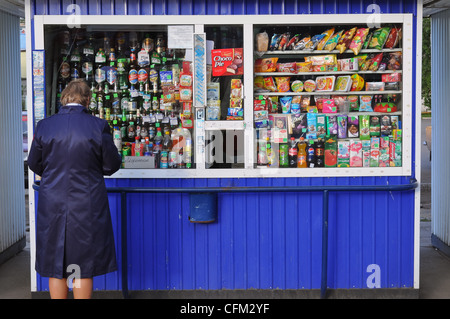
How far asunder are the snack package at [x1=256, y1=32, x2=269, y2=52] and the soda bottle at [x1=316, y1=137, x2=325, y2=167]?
0.93 meters

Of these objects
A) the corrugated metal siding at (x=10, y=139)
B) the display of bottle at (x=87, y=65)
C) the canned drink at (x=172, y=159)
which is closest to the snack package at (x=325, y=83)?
the canned drink at (x=172, y=159)

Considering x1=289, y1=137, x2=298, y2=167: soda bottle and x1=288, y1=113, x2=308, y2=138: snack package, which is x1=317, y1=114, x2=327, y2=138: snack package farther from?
x1=289, y1=137, x2=298, y2=167: soda bottle

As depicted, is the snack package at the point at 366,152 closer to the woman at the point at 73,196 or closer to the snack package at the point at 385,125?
the snack package at the point at 385,125

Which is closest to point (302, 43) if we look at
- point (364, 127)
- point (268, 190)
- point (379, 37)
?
point (379, 37)

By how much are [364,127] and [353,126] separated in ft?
0.31

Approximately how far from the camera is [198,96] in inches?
192

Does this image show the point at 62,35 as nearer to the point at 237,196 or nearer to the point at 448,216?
the point at 237,196

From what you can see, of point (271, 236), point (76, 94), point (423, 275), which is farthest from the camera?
point (423, 275)

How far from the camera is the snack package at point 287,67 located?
5012 millimetres

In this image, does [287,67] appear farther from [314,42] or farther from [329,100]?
[329,100]

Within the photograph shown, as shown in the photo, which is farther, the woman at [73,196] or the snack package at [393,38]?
the snack package at [393,38]

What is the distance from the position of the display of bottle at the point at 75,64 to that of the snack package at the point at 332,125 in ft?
7.19

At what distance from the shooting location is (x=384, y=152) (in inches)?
196

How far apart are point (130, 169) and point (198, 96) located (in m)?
0.83
